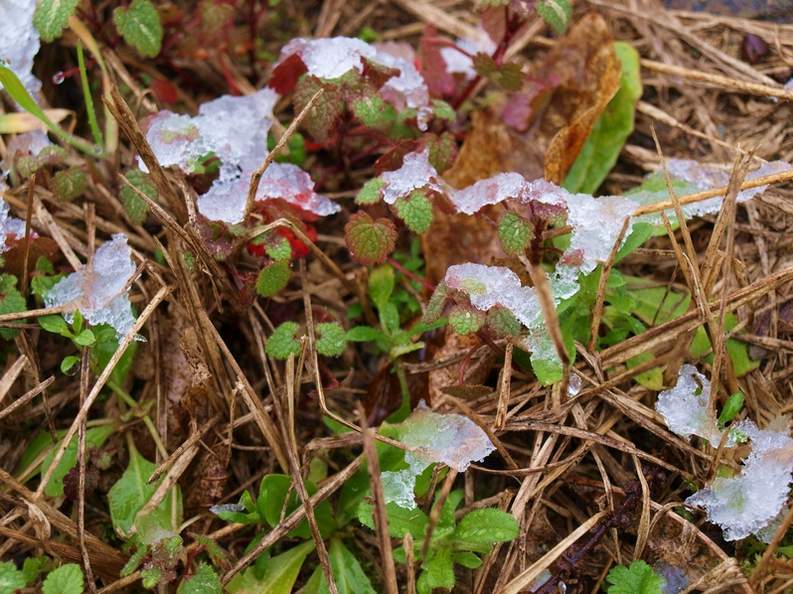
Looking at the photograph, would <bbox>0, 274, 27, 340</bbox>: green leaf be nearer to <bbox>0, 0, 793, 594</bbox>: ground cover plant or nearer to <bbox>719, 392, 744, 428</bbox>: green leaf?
<bbox>0, 0, 793, 594</bbox>: ground cover plant

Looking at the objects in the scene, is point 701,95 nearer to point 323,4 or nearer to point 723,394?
point 723,394

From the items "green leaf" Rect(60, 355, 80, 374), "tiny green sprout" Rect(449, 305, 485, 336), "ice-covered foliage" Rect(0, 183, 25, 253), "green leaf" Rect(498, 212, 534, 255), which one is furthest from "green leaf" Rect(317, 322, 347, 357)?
"ice-covered foliage" Rect(0, 183, 25, 253)

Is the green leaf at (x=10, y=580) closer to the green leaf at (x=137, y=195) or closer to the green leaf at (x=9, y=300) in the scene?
the green leaf at (x=9, y=300)

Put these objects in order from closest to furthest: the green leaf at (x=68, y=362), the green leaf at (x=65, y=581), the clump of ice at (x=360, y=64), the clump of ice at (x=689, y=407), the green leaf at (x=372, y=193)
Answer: the green leaf at (x=65, y=581) → the clump of ice at (x=689, y=407) → the green leaf at (x=68, y=362) → the green leaf at (x=372, y=193) → the clump of ice at (x=360, y=64)

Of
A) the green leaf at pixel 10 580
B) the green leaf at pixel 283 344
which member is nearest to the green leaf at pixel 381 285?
the green leaf at pixel 283 344

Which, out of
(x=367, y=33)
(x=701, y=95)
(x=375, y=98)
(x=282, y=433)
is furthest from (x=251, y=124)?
(x=701, y=95)

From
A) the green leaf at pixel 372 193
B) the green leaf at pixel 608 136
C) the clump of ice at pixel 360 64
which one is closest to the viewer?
the green leaf at pixel 372 193

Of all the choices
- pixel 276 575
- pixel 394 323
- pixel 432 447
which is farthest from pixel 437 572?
pixel 394 323
